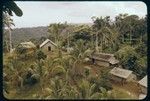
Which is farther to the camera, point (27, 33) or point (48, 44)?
point (48, 44)

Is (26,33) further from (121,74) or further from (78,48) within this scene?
(121,74)

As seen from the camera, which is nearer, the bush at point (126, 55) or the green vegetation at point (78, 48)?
the green vegetation at point (78, 48)

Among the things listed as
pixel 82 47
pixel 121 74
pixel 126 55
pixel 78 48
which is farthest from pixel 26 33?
pixel 126 55

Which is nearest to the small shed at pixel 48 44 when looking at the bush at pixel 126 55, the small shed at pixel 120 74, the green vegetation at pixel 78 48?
the green vegetation at pixel 78 48

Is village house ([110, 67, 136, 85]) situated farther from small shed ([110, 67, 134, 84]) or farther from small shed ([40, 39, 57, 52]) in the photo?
small shed ([40, 39, 57, 52])

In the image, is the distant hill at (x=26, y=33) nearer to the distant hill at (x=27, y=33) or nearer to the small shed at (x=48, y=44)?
the distant hill at (x=27, y=33)

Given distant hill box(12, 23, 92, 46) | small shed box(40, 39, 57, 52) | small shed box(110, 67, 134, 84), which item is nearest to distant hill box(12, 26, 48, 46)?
distant hill box(12, 23, 92, 46)

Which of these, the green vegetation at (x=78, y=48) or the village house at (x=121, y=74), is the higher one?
the green vegetation at (x=78, y=48)

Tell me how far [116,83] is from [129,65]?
5.83 ft

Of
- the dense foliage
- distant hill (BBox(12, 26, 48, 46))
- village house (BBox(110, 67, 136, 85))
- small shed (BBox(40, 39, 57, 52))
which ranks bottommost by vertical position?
village house (BBox(110, 67, 136, 85))

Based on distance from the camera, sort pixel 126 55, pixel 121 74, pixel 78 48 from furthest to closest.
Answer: pixel 126 55
pixel 121 74
pixel 78 48

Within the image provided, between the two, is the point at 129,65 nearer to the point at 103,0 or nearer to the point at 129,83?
the point at 129,83

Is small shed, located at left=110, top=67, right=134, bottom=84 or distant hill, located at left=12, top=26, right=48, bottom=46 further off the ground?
Answer: distant hill, located at left=12, top=26, right=48, bottom=46

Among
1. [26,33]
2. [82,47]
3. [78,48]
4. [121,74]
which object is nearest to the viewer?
[26,33]
